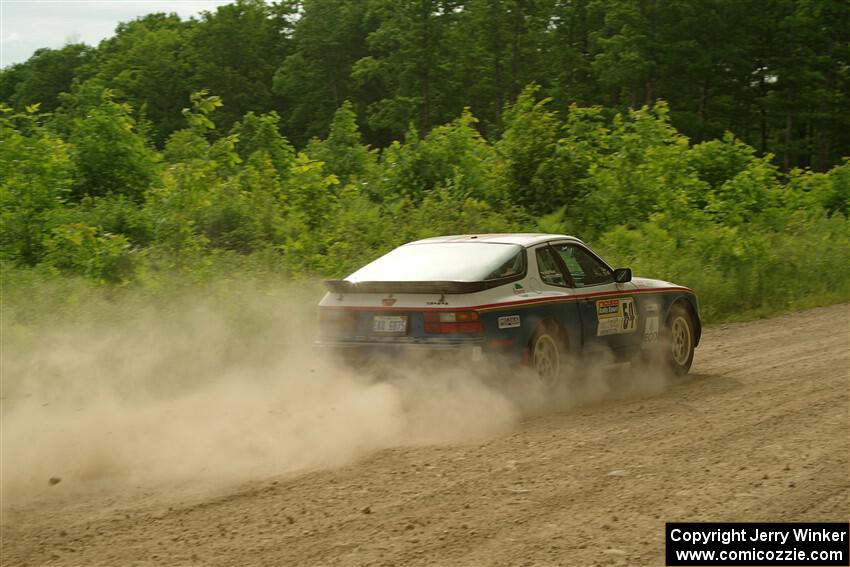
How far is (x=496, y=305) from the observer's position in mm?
8281

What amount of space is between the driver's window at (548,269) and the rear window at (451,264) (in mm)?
279

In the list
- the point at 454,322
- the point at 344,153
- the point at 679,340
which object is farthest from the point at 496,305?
the point at 344,153

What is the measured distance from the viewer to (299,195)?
1683 centimetres

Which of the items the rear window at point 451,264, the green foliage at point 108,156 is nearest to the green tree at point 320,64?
the green foliage at point 108,156

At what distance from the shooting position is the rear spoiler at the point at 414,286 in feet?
26.9

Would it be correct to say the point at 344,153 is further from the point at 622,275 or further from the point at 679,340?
the point at 622,275

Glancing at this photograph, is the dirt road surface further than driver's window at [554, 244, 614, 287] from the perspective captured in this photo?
No

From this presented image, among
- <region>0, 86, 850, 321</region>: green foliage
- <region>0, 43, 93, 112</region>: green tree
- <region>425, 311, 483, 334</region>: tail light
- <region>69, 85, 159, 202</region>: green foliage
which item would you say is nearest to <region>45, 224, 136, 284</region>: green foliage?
<region>0, 86, 850, 321</region>: green foliage

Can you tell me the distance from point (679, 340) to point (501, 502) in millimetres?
5353

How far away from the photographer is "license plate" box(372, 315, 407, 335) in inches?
329

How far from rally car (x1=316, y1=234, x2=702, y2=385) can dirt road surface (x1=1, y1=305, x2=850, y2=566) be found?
0.91 metres

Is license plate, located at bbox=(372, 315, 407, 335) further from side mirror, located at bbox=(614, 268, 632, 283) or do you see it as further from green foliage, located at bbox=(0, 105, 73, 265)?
green foliage, located at bbox=(0, 105, 73, 265)

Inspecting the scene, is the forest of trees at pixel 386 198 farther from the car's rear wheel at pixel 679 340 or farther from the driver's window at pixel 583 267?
the car's rear wheel at pixel 679 340

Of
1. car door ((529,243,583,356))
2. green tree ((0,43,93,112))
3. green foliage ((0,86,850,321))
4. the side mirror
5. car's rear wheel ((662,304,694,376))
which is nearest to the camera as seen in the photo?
car door ((529,243,583,356))
